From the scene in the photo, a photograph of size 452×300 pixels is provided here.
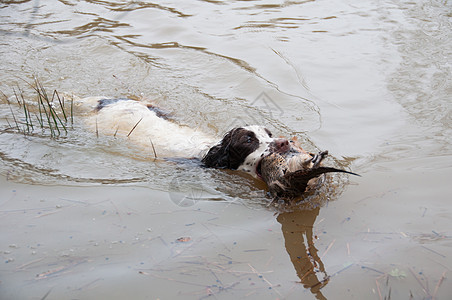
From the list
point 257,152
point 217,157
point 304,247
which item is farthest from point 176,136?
point 304,247

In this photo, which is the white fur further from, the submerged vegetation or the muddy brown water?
the submerged vegetation

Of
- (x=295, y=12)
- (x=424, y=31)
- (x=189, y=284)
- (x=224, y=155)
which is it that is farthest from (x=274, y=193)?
(x=295, y=12)

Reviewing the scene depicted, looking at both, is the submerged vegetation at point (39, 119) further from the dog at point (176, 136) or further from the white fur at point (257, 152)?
the white fur at point (257, 152)

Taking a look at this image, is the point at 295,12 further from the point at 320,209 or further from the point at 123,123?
the point at 320,209

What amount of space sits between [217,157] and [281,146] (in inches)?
30.2

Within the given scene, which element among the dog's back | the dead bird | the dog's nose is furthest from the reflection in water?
the dog's back

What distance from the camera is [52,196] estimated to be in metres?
4.11

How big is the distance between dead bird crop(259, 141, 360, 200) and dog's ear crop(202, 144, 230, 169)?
469 mm

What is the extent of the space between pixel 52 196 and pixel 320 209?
7.64 ft

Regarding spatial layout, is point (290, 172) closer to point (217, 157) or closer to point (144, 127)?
point (217, 157)

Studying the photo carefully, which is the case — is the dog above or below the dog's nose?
below

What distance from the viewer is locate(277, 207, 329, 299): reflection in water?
Answer: 3.07 metres

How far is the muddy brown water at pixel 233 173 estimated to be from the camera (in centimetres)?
314

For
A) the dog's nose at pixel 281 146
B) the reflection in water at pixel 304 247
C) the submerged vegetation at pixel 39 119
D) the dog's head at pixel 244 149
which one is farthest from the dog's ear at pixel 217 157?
the submerged vegetation at pixel 39 119
